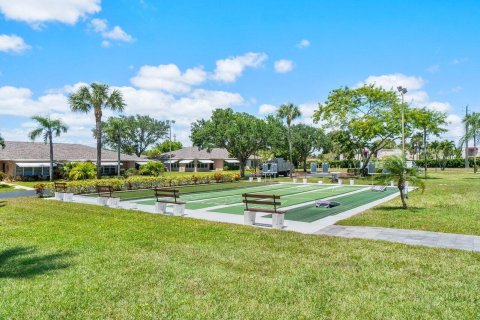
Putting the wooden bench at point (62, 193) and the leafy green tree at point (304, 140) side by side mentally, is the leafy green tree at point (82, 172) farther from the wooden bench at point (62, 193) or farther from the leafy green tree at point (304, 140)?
the leafy green tree at point (304, 140)

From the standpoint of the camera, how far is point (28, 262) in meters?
7.68

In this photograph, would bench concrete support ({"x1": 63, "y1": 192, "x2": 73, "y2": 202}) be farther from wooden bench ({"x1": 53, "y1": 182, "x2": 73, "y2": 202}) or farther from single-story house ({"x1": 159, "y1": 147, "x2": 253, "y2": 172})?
single-story house ({"x1": 159, "y1": 147, "x2": 253, "y2": 172})

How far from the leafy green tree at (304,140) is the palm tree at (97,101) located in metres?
38.2

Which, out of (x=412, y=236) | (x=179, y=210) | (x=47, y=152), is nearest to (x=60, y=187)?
(x=179, y=210)

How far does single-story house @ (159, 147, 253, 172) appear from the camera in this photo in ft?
231

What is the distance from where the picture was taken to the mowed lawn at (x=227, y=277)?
521 centimetres

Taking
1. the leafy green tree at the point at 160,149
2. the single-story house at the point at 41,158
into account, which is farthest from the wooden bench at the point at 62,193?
the leafy green tree at the point at 160,149

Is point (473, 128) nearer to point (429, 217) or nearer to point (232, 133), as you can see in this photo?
point (232, 133)

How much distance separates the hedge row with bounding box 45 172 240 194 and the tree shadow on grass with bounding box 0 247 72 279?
645 inches

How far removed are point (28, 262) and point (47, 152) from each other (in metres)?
44.6

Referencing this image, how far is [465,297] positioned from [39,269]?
7840 millimetres

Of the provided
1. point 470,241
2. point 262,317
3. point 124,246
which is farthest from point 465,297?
point 124,246

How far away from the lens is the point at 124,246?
9.02 meters

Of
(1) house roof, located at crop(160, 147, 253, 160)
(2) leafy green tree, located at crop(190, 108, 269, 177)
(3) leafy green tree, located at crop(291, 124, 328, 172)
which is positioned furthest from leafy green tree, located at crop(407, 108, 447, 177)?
(1) house roof, located at crop(160, 147, 253, 160)
